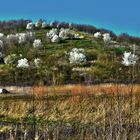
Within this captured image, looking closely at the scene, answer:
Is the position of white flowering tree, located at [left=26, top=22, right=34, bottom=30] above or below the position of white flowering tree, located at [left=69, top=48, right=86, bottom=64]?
above

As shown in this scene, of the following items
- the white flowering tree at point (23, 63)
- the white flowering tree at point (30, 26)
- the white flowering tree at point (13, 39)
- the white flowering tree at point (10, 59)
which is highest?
the white flowering tree at point (30, 26)

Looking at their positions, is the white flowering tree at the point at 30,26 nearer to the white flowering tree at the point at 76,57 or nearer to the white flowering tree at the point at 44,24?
the white flowering tree at the point at 44,24

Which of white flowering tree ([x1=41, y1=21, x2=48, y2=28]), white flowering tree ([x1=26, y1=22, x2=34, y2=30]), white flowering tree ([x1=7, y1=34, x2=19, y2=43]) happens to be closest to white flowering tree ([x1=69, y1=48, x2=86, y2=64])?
white flowering tree ([x1=7, y1=34, x2=19, y2=43])

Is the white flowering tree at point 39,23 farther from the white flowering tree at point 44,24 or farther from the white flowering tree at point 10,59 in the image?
the white flowering tree at point 10,59

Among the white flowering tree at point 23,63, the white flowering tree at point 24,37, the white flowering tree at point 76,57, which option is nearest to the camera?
the white flowering tree at point 23,63

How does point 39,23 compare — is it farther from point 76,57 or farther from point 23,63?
point 23,63

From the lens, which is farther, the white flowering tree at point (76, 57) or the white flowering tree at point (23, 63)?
the white flowering tree at point (76, 57)

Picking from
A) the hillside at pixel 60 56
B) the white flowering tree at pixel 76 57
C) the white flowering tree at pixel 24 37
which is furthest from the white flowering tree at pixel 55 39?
the white flowering tree at pixel 76 57

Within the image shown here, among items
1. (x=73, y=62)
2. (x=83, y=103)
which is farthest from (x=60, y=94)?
(x=73, y=62)

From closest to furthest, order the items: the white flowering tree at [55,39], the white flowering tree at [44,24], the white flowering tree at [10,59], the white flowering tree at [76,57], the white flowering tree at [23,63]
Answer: the white flowering tree at [23,63] < the white flowering tree at [10,59] < the white flowering tree at [76,57] < the white flowering tree at [55,39] < the white flowering tree at [44,24]

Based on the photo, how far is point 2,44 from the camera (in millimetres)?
96000

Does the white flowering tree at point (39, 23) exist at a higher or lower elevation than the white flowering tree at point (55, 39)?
higher

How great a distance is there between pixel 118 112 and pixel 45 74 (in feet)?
207

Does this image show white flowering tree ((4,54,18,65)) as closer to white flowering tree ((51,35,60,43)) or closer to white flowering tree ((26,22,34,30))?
white flowering tree ((51,35,60,43))
